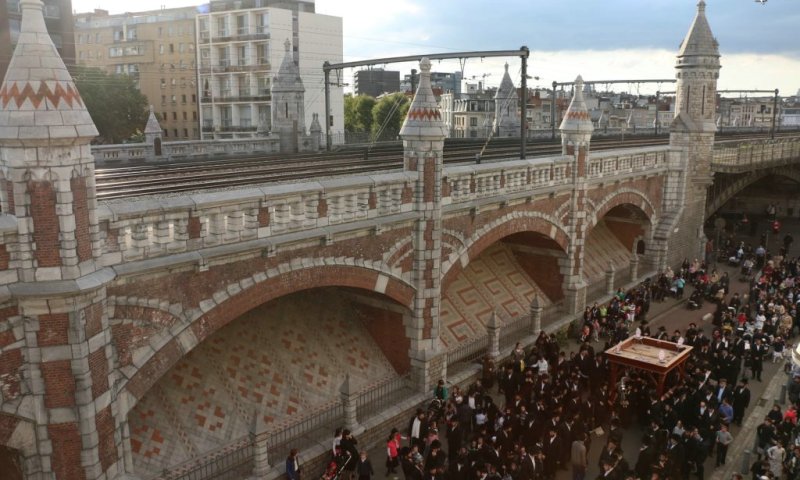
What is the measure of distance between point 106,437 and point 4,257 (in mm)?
3291

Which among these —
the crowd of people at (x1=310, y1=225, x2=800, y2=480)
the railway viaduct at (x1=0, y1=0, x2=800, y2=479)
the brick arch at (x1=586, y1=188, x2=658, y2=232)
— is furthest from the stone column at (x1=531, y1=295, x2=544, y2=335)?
the brick arch at (x1=586, y1=188, x2=658, y2=232)

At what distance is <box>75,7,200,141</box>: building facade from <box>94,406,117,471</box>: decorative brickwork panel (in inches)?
2434

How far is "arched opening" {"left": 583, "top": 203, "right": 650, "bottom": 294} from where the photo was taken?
3088 cm

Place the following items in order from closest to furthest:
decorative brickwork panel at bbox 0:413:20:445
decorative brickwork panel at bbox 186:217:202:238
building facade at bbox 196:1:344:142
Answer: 1. decorative brickwork panel at bbox 0:413:20:445
2. decorative brickwork panel at bbox 186:217:202:238
3. building facade at bbox 196:1:344:142

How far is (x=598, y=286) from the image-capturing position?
28531 millimetres

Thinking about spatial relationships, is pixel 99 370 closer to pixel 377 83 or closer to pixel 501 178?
pixel 501 178

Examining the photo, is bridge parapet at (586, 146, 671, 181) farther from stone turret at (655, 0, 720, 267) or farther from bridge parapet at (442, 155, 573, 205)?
bridge parapet at (442, 155, 573, 205)

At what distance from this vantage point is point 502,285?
25156 mm

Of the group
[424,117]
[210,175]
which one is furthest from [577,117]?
[210,175]

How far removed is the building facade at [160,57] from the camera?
67375 mm

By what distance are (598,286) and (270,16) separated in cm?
4101

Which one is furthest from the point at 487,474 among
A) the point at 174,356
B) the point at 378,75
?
the point at 378,75

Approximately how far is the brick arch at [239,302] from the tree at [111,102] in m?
41.0

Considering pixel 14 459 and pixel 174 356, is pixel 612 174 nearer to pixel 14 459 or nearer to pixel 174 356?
pixel 174 356
